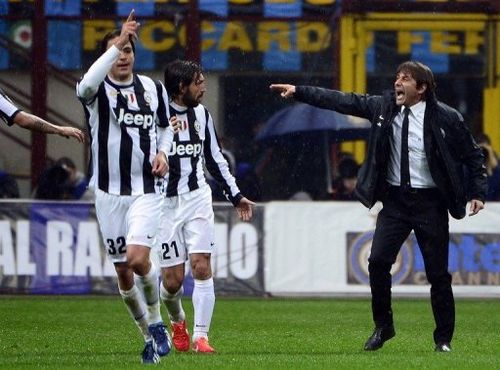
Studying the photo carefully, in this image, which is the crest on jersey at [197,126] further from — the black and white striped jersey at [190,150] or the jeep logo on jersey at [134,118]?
the jeep logo on jersey at [134,118]

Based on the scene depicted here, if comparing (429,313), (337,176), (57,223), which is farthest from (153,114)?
(337,176)

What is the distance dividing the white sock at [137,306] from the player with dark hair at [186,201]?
1.11 m

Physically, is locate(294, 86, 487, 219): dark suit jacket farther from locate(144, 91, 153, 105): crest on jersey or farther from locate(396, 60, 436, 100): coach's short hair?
locate(144, 91, 153, 105): crest on jersey

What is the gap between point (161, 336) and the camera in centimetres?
1023

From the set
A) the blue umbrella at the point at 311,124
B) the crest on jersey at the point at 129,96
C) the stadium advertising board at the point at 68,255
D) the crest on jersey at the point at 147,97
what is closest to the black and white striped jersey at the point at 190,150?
the crest on jersey at the point at 147,97

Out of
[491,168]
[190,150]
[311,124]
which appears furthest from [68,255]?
[190,150]

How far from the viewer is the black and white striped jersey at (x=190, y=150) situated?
11500mm

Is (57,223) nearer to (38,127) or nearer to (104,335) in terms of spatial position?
(104,335)

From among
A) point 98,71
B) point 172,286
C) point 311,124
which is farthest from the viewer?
point 311,124

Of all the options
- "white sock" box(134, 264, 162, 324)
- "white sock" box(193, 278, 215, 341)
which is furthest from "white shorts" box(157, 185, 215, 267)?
"white sock" box(134, 264, 162, 324)

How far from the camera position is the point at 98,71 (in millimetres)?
9789

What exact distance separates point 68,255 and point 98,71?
8.21 meters

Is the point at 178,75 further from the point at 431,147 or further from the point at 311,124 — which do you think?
the point at 311,124

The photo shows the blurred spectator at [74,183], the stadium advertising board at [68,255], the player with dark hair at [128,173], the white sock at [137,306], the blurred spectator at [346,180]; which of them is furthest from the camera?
the blurred spectator at [346,180]
